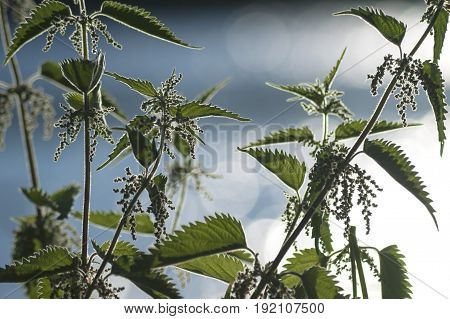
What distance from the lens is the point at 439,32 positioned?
7.11 feet

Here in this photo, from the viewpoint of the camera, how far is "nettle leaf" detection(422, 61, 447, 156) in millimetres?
2049

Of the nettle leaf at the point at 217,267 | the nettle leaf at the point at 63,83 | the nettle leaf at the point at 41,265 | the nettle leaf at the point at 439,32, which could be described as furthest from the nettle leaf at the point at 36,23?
the nettle leaf at the point at 439,32

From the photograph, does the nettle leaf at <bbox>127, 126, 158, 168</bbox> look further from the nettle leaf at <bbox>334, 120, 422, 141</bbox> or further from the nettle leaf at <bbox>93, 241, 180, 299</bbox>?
the nettle leaf at <bbox>334, 120, 422, 141</bbox>

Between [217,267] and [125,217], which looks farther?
[217,267]

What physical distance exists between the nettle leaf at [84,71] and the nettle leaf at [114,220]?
2.00 ft

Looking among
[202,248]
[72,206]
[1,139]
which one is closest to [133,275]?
[202,248]

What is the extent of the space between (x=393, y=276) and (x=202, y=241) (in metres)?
0.71

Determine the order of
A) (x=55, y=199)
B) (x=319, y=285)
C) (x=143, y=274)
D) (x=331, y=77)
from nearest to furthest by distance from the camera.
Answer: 1. (x=143, y=274)
2. (x=319, y=285)
3. (x=331, y=77)
4. (x=55, y=199)

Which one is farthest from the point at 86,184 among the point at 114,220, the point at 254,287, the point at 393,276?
the point at 393,276

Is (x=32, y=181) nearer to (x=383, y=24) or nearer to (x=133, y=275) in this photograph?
(x=133, y=275)

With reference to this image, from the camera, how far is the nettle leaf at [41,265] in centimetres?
190

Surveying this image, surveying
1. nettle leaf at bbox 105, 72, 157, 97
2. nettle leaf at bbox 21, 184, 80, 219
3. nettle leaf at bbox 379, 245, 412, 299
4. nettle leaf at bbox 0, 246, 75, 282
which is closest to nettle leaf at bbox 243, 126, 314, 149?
nettle leaf at bbox 105, 72, 157, 97

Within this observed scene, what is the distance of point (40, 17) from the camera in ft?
6.88

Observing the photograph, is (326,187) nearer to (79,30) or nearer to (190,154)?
(190,154)
